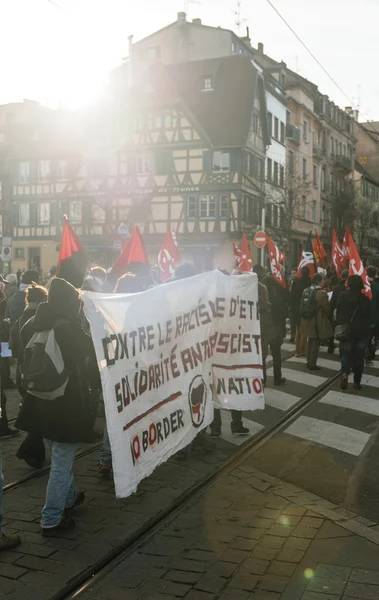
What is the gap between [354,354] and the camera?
11.7m

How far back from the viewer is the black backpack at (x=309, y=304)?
1413cm

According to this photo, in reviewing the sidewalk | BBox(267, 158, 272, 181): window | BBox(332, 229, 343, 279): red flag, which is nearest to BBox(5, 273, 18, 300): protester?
the sidewalk

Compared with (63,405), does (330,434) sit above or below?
below

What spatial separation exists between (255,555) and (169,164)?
38247mm

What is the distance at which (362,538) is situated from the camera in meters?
5.20

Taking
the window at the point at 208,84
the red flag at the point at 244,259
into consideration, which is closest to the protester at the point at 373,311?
the red flag at the point at 244,259

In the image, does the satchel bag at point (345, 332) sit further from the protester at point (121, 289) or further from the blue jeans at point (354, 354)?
the protester at point (121, 289)

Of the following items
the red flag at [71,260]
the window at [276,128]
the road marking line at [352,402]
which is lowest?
the road marking line at [352,402]

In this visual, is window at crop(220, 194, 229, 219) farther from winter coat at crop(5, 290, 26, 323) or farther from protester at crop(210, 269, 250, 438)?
protester at crop(210, 269, 250, 438)

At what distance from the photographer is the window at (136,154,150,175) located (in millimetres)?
42719

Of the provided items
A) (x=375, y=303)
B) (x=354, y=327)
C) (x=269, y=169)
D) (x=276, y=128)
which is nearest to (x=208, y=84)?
(x=269, y=169)

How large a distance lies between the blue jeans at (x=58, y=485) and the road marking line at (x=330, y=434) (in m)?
3.45

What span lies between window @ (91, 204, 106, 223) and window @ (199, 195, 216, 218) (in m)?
6.18

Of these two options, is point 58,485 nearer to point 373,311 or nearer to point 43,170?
point 373,311
